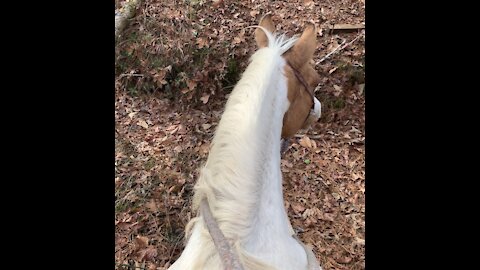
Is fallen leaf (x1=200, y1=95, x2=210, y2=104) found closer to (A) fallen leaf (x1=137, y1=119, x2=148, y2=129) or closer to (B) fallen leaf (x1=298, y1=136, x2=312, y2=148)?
(A) fallen leaf (x1=137, y1=119, x2=148, y2=129)

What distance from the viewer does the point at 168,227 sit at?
4.38m

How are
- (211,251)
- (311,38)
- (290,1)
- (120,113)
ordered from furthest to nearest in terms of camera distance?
1. (290,1)
2. (120,113)
3. (311,38)
4. (211,251)

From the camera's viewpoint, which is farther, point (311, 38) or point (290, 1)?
point (290, 1)

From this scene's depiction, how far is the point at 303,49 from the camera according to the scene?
2.46 m

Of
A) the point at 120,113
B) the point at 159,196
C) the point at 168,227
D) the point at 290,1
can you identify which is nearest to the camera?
the point at 168,227

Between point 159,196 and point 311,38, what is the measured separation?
9.58 ft

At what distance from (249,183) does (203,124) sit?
12.0 ft

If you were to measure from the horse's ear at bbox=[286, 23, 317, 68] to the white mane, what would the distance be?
195 millimetres

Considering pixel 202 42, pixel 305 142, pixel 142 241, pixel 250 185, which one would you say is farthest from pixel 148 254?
pixel 202 42

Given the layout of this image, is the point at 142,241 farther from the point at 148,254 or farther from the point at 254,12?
the point at 254,12

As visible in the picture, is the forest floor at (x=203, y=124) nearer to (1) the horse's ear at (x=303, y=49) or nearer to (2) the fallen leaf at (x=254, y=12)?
(2) the fallen leaf at (x=254, y=12)

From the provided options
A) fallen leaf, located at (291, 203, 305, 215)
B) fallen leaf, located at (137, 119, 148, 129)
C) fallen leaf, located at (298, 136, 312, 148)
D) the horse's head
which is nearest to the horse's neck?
the horse's head
